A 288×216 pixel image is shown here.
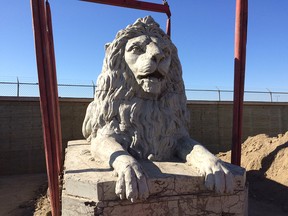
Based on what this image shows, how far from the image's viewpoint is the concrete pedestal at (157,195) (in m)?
2.43

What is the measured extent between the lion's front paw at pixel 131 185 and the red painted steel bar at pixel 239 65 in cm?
225

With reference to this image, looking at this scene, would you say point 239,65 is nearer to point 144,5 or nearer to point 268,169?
point 144,5

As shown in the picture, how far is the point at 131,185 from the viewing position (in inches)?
90.5

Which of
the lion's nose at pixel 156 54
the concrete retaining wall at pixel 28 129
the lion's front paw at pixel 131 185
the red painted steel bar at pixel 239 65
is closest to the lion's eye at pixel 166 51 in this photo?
the lion's nose at pixel 156 54

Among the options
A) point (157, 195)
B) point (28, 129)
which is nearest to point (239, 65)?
point (157, 195)

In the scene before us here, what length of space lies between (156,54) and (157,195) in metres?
1.47

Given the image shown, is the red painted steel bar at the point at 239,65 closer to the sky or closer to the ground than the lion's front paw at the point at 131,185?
closer to the sky

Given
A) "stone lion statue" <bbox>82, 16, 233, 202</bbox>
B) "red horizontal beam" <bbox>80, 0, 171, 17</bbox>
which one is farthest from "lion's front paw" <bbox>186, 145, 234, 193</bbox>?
"red horizontal beam" <bbox>80, 0, 171, 17</bbox>

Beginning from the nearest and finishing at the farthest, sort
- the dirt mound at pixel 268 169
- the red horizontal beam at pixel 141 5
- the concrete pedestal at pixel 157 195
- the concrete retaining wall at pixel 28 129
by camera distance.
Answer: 1. the concrete pedestal at pixel 157 195
2. the red horizontal beam at pixel 141 5
3. the dirt mound at pixel 268 169
4. the concrete retaining wall at pixel 28 129

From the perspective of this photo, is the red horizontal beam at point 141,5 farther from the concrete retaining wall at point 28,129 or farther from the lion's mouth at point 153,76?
the concrete retaining wall at point 28,129

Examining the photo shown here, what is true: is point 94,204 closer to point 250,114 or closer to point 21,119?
point 21,119

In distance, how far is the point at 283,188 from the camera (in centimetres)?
500

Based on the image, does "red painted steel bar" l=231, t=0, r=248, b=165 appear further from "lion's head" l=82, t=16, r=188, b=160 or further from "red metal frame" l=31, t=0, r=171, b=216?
"red metal frame" l=31, t=0, r=171, b=216

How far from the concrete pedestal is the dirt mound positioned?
92.8 inches
